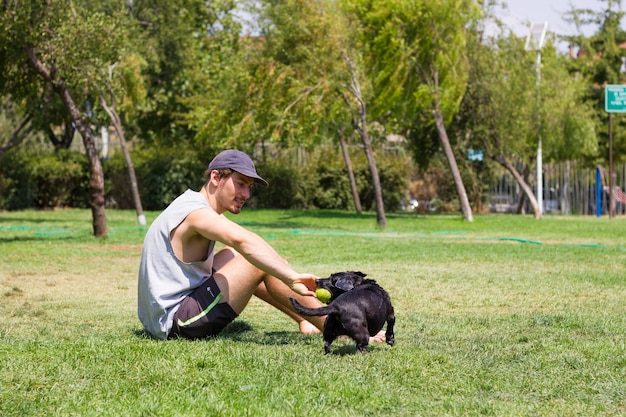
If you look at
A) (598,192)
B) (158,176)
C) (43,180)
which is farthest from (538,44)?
(43,180)

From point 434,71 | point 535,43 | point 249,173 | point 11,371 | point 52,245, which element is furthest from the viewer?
point 535,43

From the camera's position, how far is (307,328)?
686 cm

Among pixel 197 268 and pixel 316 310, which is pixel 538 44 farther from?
pixel 316 310

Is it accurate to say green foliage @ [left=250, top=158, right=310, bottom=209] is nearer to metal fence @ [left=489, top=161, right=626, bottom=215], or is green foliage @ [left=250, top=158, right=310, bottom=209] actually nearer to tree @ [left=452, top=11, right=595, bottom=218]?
tree @ [left=452, top=11, right=595, bottom=218]

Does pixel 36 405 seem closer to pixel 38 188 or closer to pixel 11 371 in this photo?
pixel 11 371

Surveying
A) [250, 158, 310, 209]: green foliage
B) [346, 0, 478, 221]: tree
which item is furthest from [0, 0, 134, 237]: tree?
[250, 158, 310, 209]: green foliage

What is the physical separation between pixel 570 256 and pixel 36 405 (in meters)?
11.5

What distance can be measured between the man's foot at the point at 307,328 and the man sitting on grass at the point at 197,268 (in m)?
0.59

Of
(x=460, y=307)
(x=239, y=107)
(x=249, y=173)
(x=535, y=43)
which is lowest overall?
(x=460, y=307)

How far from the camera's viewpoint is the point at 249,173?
604 cm

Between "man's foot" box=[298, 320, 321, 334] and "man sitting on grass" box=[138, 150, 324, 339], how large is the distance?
0.59 m

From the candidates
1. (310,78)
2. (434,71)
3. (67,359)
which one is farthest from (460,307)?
(434,71)

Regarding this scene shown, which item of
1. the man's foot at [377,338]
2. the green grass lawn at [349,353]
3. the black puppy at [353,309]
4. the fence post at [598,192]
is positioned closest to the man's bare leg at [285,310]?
the green grass lawn at [349,353]

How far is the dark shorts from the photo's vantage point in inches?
239
